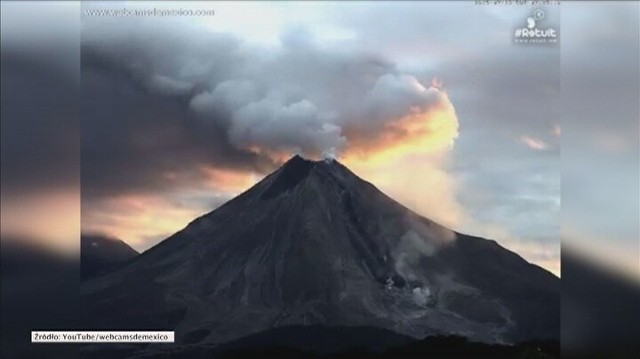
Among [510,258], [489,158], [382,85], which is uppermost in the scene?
[382,85]

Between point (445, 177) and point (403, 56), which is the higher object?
point (403, 56)

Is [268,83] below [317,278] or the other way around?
the other way around

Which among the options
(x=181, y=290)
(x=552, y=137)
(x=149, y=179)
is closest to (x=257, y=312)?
(x=181, y=290)

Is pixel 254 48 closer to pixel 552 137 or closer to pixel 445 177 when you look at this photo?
pixel 445 177

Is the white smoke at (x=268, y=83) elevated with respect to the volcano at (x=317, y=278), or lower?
elevated

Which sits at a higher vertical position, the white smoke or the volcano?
the white smoke

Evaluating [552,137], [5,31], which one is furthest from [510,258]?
[5,31]
